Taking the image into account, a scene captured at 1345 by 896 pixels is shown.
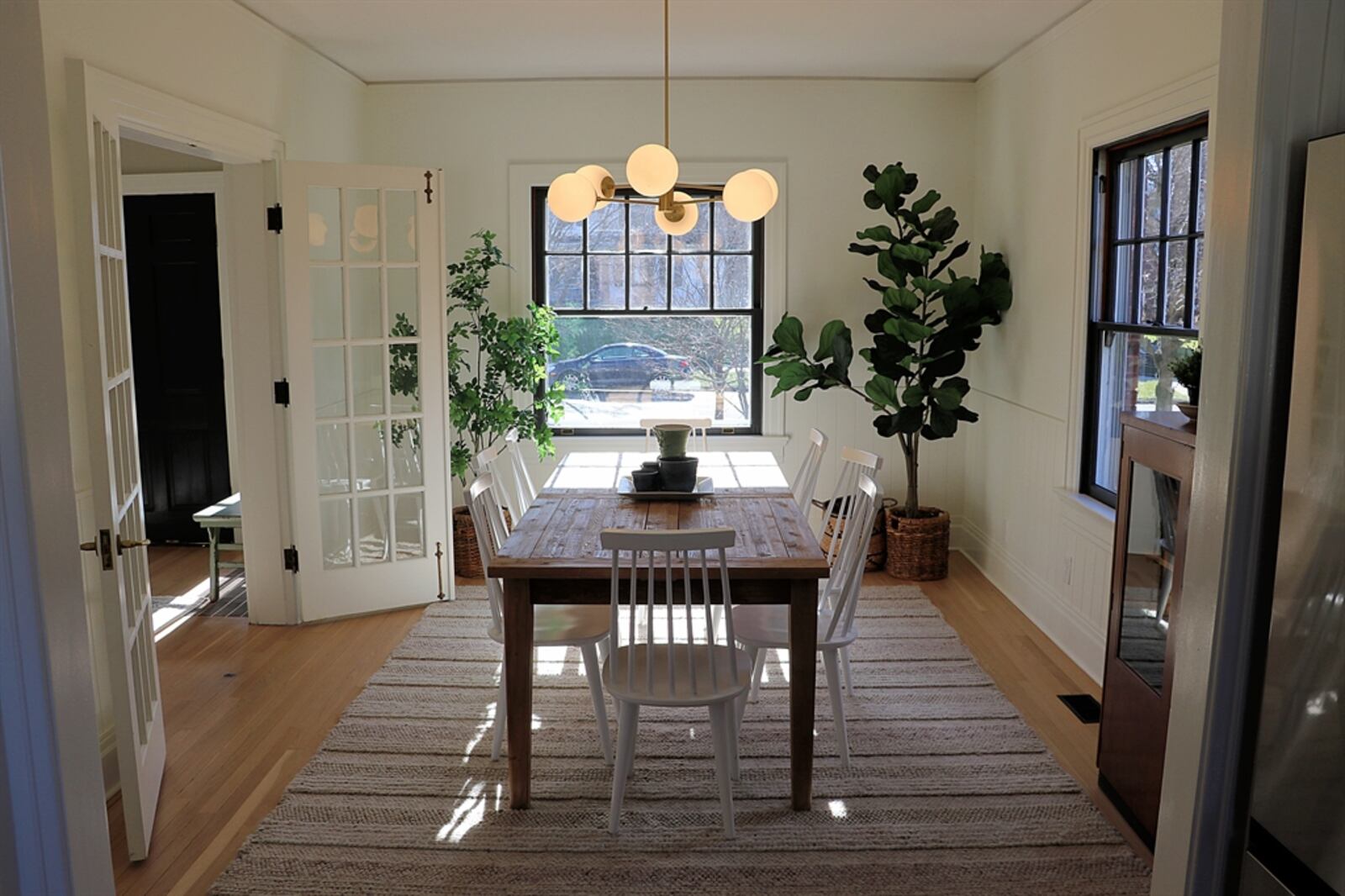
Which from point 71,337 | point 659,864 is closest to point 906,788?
point 659,864

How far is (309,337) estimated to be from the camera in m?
4.60

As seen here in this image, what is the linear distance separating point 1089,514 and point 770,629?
1.60 meters

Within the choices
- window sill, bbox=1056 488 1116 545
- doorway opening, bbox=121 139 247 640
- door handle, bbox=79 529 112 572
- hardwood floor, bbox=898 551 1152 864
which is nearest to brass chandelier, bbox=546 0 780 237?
door handle, bbox=79 529 112 572

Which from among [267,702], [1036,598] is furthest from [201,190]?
[1036,598]

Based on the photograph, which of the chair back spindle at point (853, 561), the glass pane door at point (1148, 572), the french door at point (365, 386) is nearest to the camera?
the glass pane door at point (1148, 572)

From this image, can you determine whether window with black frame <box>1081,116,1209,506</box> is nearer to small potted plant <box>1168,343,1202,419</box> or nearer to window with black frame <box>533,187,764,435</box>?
small potted plant <box>1168,343,1202,419</box>

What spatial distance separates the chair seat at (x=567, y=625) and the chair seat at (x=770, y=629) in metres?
0.43

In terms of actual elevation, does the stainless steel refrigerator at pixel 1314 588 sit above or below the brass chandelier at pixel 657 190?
below

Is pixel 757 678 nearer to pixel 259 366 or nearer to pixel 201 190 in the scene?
pixel 259 366

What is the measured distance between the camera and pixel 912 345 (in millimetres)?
5582

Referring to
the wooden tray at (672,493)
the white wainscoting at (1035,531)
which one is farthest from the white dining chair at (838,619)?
the white wainscoting at (1035,531)

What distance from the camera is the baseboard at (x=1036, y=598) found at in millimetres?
4121

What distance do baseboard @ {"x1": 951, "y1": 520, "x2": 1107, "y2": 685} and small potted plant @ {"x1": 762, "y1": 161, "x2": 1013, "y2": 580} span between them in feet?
0.85

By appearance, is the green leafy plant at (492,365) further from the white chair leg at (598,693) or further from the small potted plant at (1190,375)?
the small potted plant at (1190,375)
